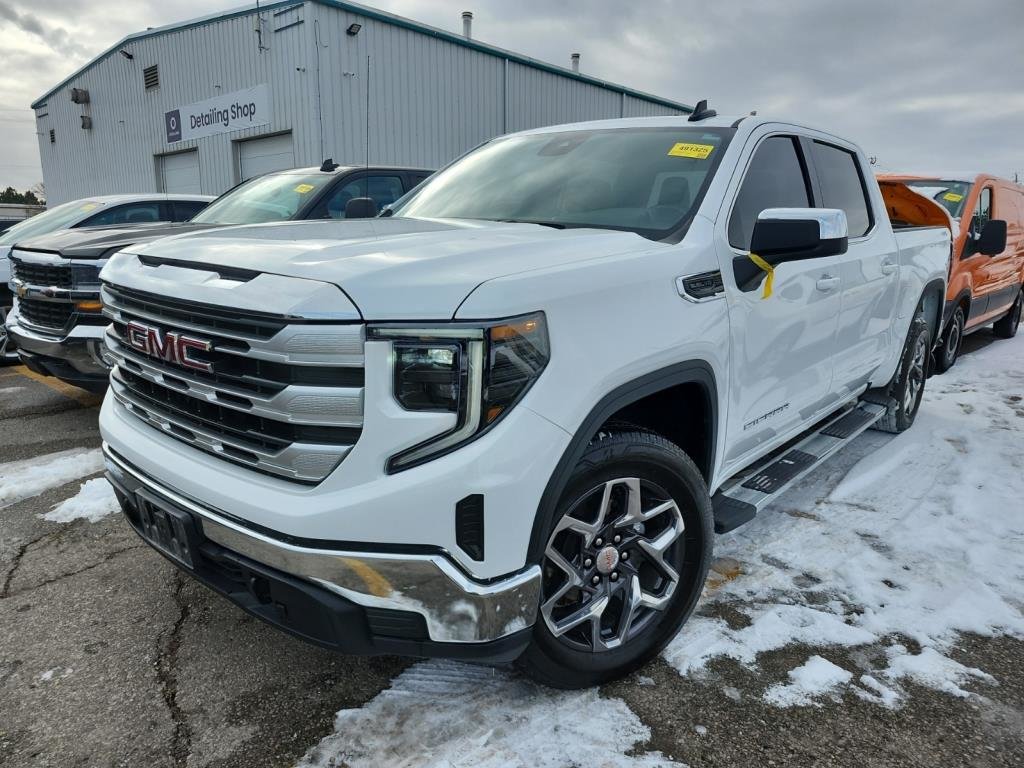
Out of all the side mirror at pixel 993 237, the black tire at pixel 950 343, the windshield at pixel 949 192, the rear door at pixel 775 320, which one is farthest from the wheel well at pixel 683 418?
the windshield at pixel 949 192

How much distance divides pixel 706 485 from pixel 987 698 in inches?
42.5

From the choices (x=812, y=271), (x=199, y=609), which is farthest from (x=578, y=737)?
(x=812, y=271)

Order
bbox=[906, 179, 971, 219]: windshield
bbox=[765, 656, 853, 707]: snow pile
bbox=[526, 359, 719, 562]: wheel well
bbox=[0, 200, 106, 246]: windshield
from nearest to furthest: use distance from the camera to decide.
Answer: bbox=[526, 359, 719, 562]: wheel well → bbox=[765, 656, 853, 707]: snow pile → bbox=[0, 200, 106, 246]: windshield → bbox=[906, 179, 971, 219]: windshield

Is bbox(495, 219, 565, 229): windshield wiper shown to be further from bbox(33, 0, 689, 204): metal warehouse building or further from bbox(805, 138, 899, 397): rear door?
bbox(33, 0, 689, 204): metal warehouse building

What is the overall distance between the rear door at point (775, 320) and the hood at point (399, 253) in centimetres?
50

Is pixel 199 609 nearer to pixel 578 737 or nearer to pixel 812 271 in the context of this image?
pixel 578 737

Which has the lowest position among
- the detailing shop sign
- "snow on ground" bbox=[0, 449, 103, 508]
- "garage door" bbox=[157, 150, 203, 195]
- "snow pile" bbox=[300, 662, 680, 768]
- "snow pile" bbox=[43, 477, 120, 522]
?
"snow on ground" bbox=[0, 449, 103, 508]

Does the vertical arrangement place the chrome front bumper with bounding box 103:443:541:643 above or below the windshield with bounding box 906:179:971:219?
below

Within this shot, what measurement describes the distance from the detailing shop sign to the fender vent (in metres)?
15.8

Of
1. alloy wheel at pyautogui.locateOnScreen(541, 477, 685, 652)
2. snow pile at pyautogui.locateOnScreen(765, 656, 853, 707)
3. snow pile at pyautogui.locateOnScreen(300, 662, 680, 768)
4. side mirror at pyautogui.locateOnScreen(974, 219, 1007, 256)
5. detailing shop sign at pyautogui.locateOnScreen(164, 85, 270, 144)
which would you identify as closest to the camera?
snow pile at pyautogui.locateOnScreen(300, 662, 680, 768)

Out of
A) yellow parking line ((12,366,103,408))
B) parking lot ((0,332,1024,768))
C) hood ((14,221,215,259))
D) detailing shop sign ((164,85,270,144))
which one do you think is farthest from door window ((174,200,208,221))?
detailing shop sign ((164,85,270,144))

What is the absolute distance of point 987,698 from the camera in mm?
2258

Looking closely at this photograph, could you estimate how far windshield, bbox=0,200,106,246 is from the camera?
23.0 ft

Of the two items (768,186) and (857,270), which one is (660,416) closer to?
(768,186)
